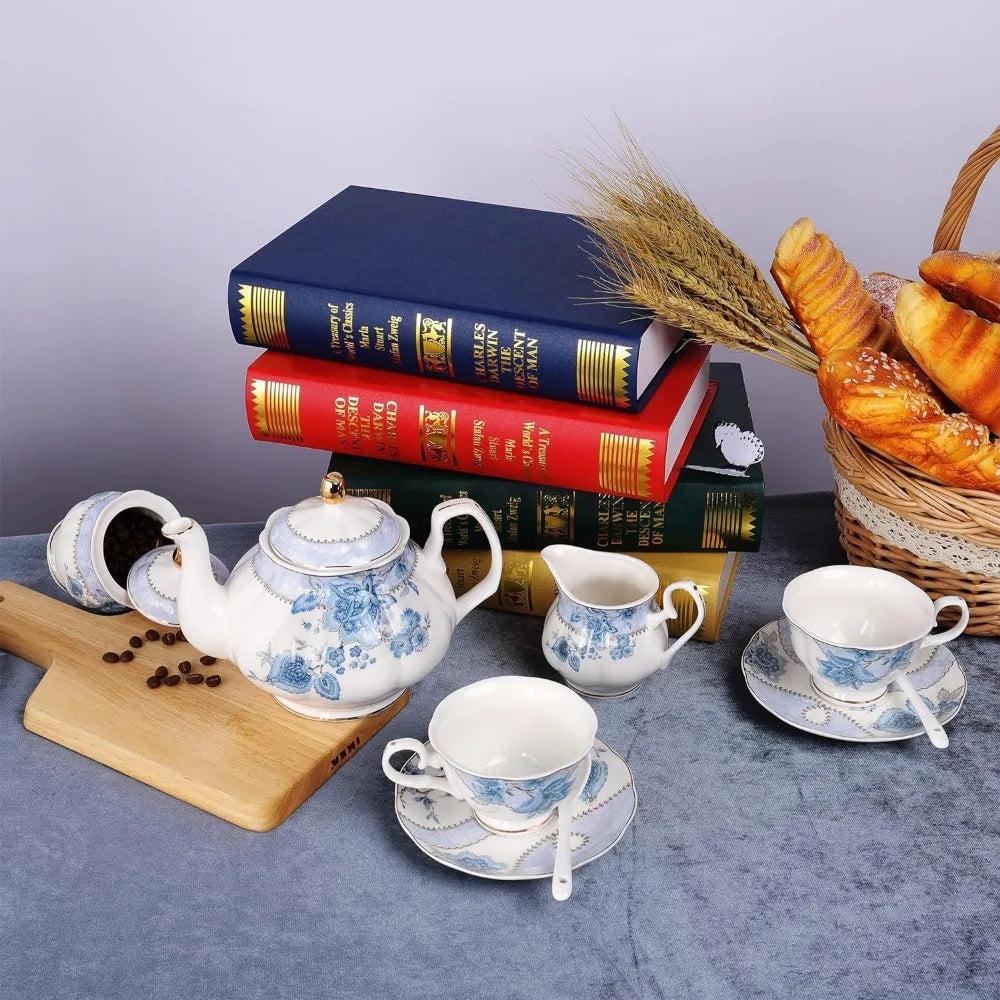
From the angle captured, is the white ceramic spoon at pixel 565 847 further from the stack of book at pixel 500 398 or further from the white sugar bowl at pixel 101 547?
the white sugar bowl at pixel 101 547

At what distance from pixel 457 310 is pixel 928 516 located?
40 centimetres

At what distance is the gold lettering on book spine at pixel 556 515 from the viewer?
3.20 feet

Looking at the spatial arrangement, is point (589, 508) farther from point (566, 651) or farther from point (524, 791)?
point (524, 791)

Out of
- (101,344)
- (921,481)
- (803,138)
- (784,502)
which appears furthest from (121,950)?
(803,138)

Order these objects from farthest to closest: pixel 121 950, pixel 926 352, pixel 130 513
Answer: pixel 130 513
pixel 926 352
pixel 121 950

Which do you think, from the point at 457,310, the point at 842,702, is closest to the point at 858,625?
the point at 842,702

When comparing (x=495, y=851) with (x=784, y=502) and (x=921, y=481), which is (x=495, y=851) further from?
(x=784, y=502)

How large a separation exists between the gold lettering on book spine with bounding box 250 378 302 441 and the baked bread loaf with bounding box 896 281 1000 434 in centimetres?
49

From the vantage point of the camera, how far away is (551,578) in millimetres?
1013

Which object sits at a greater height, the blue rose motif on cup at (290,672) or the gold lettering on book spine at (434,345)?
the gold lettering on book spine at (434,345)

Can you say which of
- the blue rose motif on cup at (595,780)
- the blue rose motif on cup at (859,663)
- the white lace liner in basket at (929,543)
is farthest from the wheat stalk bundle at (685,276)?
the blue rose motif on cup at (595,780)

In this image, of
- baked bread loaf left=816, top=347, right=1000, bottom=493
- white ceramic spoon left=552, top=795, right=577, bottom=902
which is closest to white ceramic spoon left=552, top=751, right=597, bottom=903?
white ceramic spoon left=552, top=795, right=577, bottom=902

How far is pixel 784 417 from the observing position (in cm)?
149

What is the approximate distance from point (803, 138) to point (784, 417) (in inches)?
13.8
